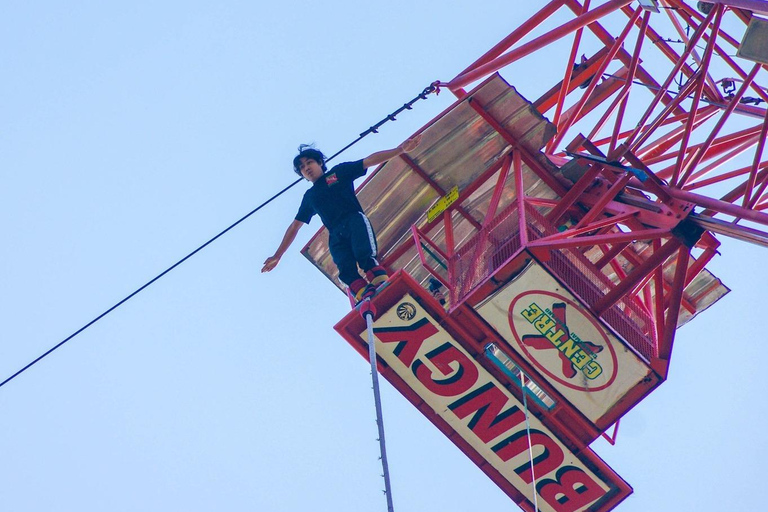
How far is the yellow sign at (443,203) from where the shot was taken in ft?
62.4

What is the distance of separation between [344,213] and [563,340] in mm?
3259

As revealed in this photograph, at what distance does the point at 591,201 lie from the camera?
1848 centimetres

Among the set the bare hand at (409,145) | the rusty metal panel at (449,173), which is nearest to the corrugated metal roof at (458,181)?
the rusty metal panel at (449,173)

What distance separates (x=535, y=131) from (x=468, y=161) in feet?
3.46

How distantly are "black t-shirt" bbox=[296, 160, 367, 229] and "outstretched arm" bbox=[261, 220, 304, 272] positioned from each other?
568 millimetres

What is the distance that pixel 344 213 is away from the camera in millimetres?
17078

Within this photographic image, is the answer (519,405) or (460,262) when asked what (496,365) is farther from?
(460,262)

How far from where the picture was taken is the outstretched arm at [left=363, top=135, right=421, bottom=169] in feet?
53.8

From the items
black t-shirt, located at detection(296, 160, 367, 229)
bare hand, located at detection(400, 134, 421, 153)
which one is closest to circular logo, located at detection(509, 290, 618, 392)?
bare hand, located at detection(400, 134, 421, 153)

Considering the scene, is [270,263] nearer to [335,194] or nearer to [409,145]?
[335,194]

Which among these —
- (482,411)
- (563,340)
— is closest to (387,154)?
(563,340)

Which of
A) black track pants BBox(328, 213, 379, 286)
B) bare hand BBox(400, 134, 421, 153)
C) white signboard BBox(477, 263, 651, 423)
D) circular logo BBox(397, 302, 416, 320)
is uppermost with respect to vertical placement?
bare hand BBox(400, 134, 421, 153)

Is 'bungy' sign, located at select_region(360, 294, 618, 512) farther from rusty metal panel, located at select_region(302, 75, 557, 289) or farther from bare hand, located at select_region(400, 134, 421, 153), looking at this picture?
rusty metal panel, located at select_region(302, 75, 557, 289)

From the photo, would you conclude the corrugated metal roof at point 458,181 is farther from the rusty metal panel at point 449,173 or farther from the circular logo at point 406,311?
the circular logo at point 406,311
